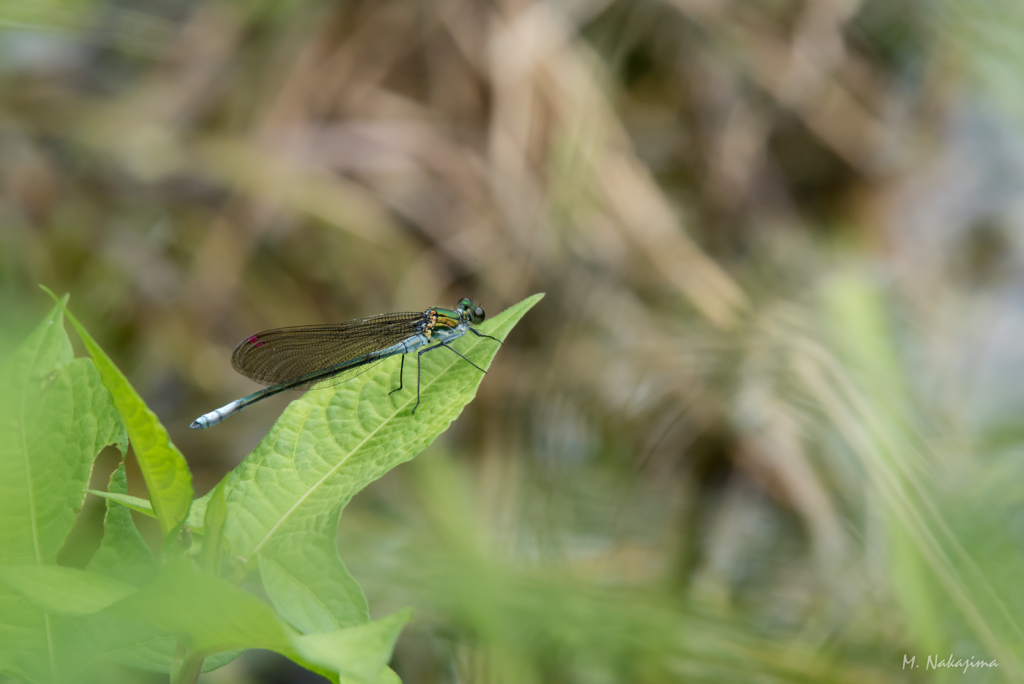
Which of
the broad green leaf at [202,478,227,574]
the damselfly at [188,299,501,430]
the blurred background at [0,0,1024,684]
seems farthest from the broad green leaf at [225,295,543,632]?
the damselfly at [188,299,501,430]

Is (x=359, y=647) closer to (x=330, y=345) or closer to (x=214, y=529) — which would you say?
(x=214, y=529)

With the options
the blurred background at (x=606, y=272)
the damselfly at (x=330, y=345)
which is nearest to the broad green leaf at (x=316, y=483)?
the blurred background at (x=606, y=272)

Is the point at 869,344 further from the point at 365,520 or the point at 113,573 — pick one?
the point at 113,573

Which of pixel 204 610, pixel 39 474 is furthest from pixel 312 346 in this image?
pixel 204 610

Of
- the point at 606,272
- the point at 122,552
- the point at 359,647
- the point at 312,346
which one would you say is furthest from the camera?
the point at 606,272

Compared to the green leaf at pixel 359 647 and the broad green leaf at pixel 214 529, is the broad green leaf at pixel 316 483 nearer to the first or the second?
the broad green leaf at pixel 214 529

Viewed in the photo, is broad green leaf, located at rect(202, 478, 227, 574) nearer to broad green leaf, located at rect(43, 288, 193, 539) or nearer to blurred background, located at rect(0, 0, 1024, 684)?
broad green leaf, located at rect(43, 288, 193, 539)

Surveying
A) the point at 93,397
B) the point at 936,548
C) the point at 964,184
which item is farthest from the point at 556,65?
the point at 93,397
